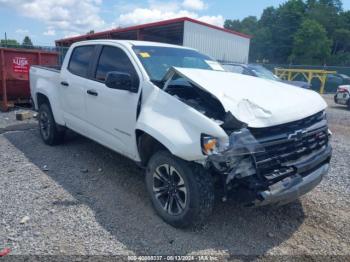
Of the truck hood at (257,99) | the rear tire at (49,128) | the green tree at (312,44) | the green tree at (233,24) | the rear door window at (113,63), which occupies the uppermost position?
the green tree at (233,24)

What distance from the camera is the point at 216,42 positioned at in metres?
18.3

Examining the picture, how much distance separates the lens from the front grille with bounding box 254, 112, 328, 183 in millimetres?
2742

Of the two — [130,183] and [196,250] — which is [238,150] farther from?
[130,183]

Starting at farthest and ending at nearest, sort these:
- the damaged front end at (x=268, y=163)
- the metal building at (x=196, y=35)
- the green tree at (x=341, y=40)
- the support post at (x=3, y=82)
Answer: the green tree at (x=341, y=40)
the metal building at (x=196, y=35)
the support post at (x=3, y=82)
the damaged front end at (x=268, y=163)

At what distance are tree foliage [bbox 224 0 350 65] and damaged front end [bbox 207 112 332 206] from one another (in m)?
58.9

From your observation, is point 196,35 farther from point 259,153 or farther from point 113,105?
point 259,153

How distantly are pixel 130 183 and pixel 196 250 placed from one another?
1681 mm

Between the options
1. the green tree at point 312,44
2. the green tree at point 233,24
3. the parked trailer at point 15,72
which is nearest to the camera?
the parked trailer at point 15,72

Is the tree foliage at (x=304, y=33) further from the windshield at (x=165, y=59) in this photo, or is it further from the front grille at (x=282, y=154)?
the front grille at (x=282, y=154)

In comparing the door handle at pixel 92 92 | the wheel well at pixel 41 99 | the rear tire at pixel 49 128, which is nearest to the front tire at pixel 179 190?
the door handle at pixel 92 92

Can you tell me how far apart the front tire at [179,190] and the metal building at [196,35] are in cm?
1366

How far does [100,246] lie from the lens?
9.42 ft

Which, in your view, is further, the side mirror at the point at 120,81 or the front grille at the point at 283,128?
the side mirror at the point at 120,81

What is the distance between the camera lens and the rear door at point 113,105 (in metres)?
3.62
